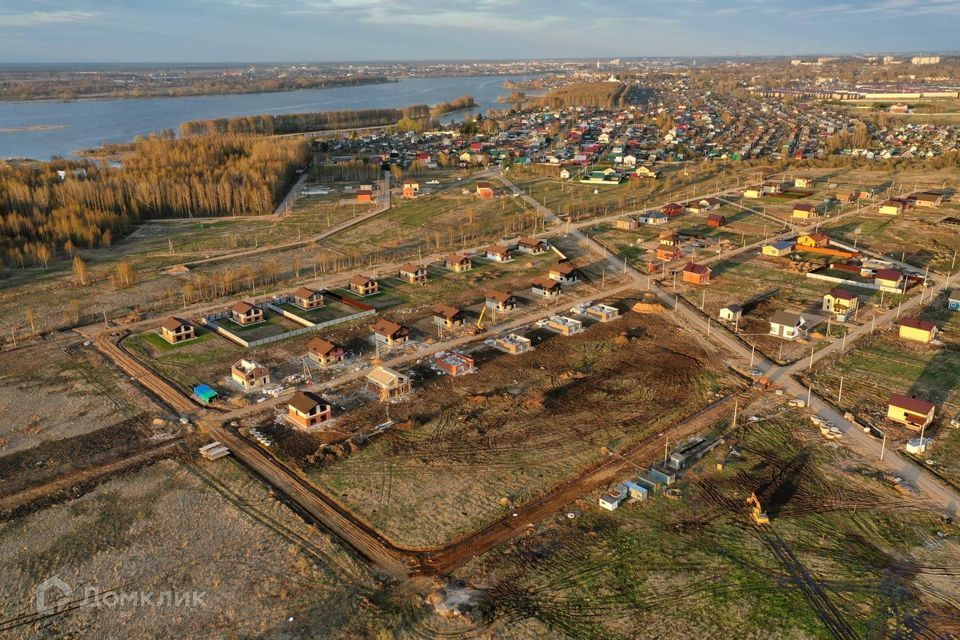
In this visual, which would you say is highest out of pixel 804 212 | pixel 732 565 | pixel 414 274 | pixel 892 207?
pixel 892 207

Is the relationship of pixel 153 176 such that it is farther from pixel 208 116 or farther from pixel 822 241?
pixel 208 116

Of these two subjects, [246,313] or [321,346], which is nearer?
[321,346]

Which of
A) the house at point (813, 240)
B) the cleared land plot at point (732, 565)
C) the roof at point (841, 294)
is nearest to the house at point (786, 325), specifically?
the roof at point (841, 294)

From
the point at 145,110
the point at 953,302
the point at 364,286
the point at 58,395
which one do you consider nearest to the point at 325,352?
the point at 364,286

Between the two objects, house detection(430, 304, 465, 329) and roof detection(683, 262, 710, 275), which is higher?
roof detection(683, 262, 710, 275)

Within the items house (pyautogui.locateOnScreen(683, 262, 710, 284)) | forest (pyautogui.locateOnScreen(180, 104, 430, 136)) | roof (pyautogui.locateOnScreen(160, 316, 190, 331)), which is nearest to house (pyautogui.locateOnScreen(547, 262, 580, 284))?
house (pyautogui.locateOnScreen(683, 262, 710, 284))

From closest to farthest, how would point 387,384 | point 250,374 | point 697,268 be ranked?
point 387,384 < point 250,374 < point 697,268
